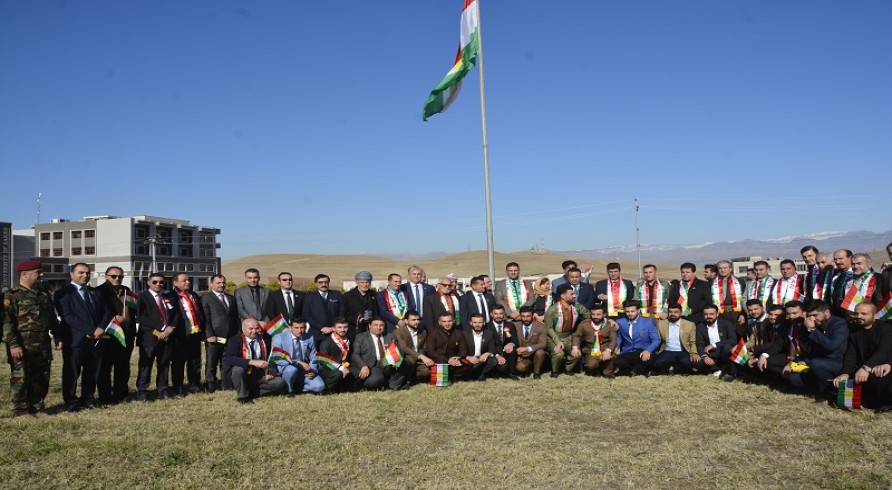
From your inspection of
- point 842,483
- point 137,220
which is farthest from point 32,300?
point 137,220

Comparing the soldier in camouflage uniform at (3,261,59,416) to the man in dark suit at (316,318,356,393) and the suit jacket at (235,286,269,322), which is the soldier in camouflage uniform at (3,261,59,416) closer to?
the suit jacket at (235,286,269,322)

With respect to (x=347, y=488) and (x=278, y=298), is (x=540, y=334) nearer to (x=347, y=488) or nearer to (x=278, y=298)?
(x=278, y=298)

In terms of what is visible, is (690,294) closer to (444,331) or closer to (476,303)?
(476,303)

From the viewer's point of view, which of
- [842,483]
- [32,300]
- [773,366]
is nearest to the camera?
[842,483]

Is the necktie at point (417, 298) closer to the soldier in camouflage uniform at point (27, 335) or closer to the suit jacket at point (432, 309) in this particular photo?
the suit jacket at point (432, 309)

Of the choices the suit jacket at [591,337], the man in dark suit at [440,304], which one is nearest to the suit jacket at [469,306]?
the man in dark suit at [440,304]

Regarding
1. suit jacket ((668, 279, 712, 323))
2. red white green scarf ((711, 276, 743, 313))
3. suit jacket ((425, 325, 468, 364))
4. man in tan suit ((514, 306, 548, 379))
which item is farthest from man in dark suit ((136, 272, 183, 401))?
red white green scarf ((711, 276, 743, 313))

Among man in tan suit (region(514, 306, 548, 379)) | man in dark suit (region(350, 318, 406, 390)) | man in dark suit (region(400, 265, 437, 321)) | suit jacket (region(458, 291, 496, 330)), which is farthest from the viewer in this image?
man in dark suit (region(400, 265, 437, 321))

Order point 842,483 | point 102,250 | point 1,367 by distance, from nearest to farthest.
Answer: point 842,483
point 1,367
point 102,250

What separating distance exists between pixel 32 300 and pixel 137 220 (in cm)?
6655

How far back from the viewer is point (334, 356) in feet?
32.4

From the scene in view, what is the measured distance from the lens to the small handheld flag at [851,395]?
25.4 ft

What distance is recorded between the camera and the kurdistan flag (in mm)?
13250

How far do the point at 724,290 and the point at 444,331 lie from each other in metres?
4.66
